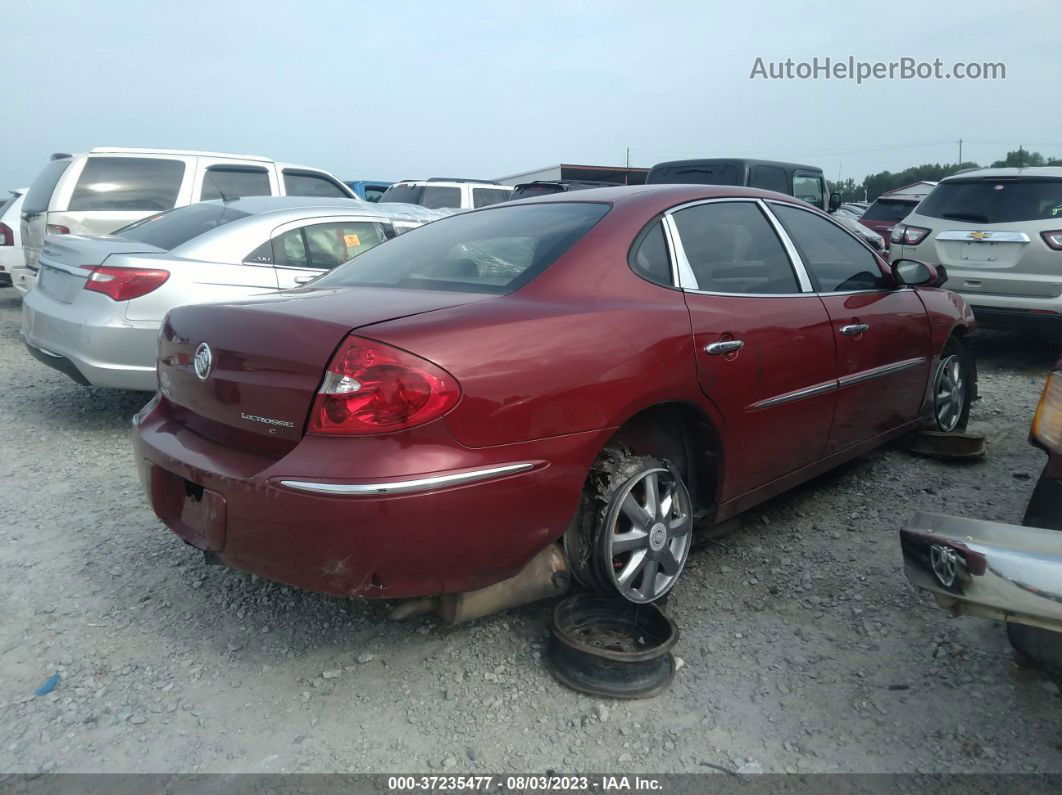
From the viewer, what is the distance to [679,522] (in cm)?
295

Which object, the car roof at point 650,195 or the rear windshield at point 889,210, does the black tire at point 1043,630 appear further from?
the rear windshield at point 889,210

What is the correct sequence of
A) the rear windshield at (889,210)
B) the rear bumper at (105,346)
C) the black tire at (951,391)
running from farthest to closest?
the rear windshield at (889,210)
the rear bumper at (105,346)
the black tire at (951,391)

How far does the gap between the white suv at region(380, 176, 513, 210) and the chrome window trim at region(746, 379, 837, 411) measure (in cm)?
1076

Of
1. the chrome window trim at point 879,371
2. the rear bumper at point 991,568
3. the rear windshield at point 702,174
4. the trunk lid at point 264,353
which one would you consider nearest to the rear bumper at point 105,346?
the trunk lid at point 264,353

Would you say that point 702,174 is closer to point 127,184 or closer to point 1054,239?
point 1054,239

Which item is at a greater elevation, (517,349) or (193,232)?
(193,232)

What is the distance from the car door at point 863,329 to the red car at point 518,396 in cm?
2

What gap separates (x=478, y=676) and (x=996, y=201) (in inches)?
264

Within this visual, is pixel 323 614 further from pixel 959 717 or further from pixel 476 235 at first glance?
pixel 959 717

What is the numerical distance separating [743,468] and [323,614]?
165cm

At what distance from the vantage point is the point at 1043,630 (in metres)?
2.39

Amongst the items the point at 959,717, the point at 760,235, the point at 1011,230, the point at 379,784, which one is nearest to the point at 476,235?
the point at 760,235

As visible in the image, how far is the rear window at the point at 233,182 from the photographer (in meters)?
8.51

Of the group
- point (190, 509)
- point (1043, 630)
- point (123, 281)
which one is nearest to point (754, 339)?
point (1043, 630)
